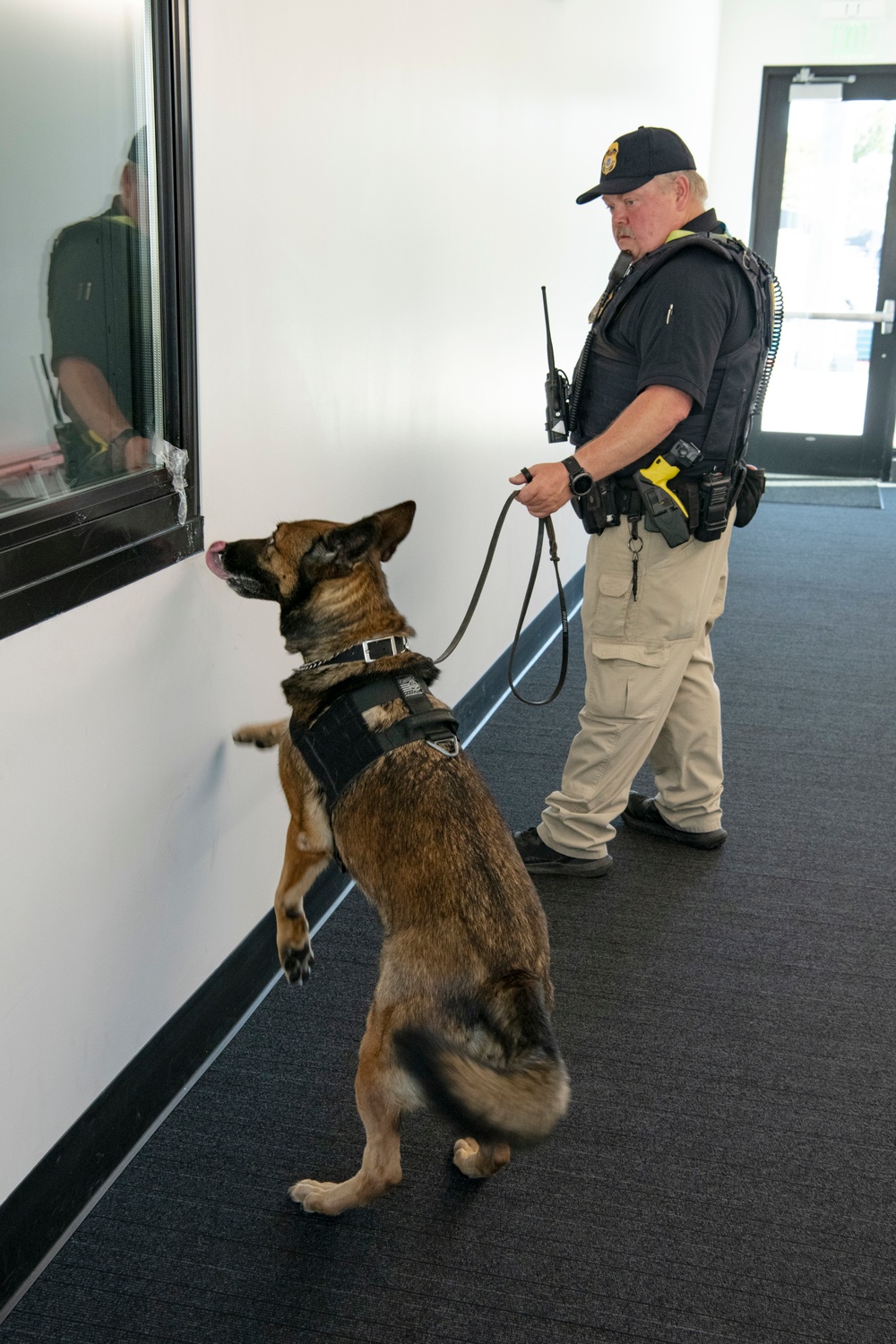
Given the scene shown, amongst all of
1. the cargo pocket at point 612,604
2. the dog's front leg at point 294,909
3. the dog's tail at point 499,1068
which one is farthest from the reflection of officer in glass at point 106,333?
the cargo pocket at point 612,604

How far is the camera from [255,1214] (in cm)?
177

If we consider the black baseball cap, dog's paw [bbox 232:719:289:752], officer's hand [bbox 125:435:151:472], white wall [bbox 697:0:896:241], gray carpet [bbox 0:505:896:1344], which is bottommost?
gray carpet [bbox 0:505:896:1344]

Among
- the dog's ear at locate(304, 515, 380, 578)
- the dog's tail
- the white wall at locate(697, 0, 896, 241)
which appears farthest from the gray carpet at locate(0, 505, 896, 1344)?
the white wall at locate(697, 0, 896, 241)

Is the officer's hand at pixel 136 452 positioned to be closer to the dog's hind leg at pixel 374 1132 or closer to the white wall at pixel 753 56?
the dog's hind leg at pixel 374 1132

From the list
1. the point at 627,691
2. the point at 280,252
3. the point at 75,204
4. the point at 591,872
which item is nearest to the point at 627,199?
the point at 280,252

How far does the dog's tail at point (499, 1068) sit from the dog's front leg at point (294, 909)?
1.73 ft

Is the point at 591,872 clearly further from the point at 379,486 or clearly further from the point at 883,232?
the point at 883,232

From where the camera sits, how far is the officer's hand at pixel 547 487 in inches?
94.3

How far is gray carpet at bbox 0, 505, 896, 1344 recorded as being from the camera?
63.7 inches

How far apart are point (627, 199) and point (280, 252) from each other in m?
0.93

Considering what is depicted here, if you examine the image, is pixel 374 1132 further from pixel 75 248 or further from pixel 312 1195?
pixel 75 248

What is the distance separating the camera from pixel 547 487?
2.40 meters

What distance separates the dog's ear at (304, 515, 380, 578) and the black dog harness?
21cm

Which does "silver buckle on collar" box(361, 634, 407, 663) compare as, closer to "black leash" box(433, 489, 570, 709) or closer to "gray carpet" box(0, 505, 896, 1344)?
"black leash" box(433, 489, 570, 709)
